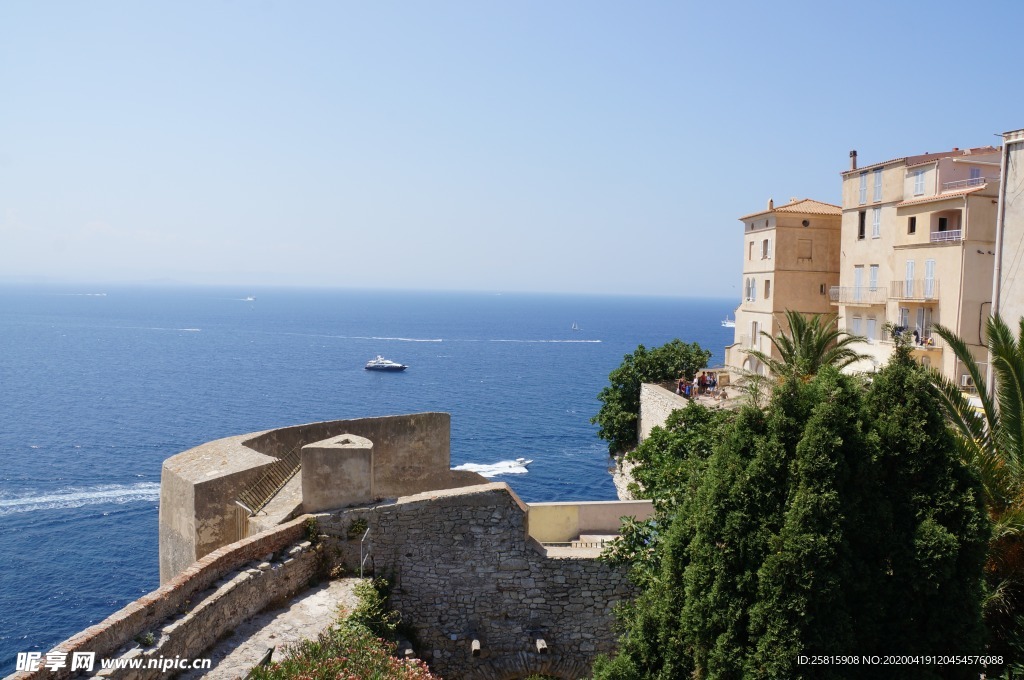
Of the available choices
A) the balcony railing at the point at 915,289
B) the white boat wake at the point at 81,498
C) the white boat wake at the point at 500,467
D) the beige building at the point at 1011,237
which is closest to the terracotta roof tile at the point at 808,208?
the balcony railing at the point at 915,289

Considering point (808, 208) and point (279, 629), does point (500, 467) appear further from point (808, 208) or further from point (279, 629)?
point (279, 629)

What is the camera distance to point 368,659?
1048 cm

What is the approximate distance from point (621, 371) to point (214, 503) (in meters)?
25.0

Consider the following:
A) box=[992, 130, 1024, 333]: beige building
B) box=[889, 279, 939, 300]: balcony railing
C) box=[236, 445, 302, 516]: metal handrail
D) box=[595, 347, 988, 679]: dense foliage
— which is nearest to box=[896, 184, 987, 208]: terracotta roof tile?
box=[889, 279, 939, 300]: balcony railing

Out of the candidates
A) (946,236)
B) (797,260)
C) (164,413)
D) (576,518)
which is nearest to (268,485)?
(576,518)

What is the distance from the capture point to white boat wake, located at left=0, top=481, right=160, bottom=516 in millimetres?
41812

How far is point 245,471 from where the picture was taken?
1405cm

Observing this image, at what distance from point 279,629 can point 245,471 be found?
3.56 m

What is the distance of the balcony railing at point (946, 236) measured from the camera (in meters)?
28.0

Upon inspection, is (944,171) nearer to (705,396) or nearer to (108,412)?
(705,396)

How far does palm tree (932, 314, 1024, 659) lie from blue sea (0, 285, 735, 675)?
2953cm

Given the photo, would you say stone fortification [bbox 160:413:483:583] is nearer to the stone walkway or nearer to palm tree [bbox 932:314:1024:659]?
the stone walkway

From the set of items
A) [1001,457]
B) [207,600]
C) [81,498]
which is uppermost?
[1001,457]

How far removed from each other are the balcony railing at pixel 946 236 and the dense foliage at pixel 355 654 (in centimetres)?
2529
